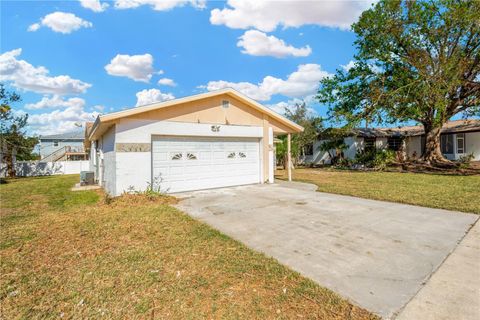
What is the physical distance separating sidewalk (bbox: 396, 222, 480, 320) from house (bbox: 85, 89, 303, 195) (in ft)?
26.1

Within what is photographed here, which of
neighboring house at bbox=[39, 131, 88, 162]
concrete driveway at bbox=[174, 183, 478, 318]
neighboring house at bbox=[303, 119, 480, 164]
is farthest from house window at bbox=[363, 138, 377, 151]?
neighboring house at bbox=[39, 131, 88, 162]

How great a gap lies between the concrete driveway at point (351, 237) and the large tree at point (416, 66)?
12355mm

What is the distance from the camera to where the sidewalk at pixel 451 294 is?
246 centimetres

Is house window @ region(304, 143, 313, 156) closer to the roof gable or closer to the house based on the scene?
the roof gable

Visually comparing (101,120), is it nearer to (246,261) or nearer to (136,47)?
(246,261)

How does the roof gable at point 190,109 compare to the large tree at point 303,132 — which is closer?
the roof gable at point 190,109

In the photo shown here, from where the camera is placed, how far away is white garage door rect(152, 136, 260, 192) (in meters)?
9.32

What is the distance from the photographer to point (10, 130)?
2194cm

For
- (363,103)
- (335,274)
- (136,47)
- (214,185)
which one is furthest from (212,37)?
(335,274)

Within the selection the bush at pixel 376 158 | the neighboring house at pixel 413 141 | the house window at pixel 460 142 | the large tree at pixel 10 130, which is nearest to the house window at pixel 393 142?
the neighboring house at pixel 413 141

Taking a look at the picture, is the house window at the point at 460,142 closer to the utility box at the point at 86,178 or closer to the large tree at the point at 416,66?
the large tree at the point at 416,66

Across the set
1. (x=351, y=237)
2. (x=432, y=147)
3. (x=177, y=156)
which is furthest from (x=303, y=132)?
(x=351, y=237)

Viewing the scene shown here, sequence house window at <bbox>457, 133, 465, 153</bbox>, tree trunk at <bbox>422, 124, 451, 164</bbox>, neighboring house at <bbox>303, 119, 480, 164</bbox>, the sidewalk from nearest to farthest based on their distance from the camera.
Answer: the sidewalk < tree trunk at <bbox>422, 124, 451, 164</bbox> < neighboring house at <bbox>303, 119, 480, 164</bbox> < house window at <bbox>457, 133, 465, 153</bbox>

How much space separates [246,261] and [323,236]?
1.75 m
